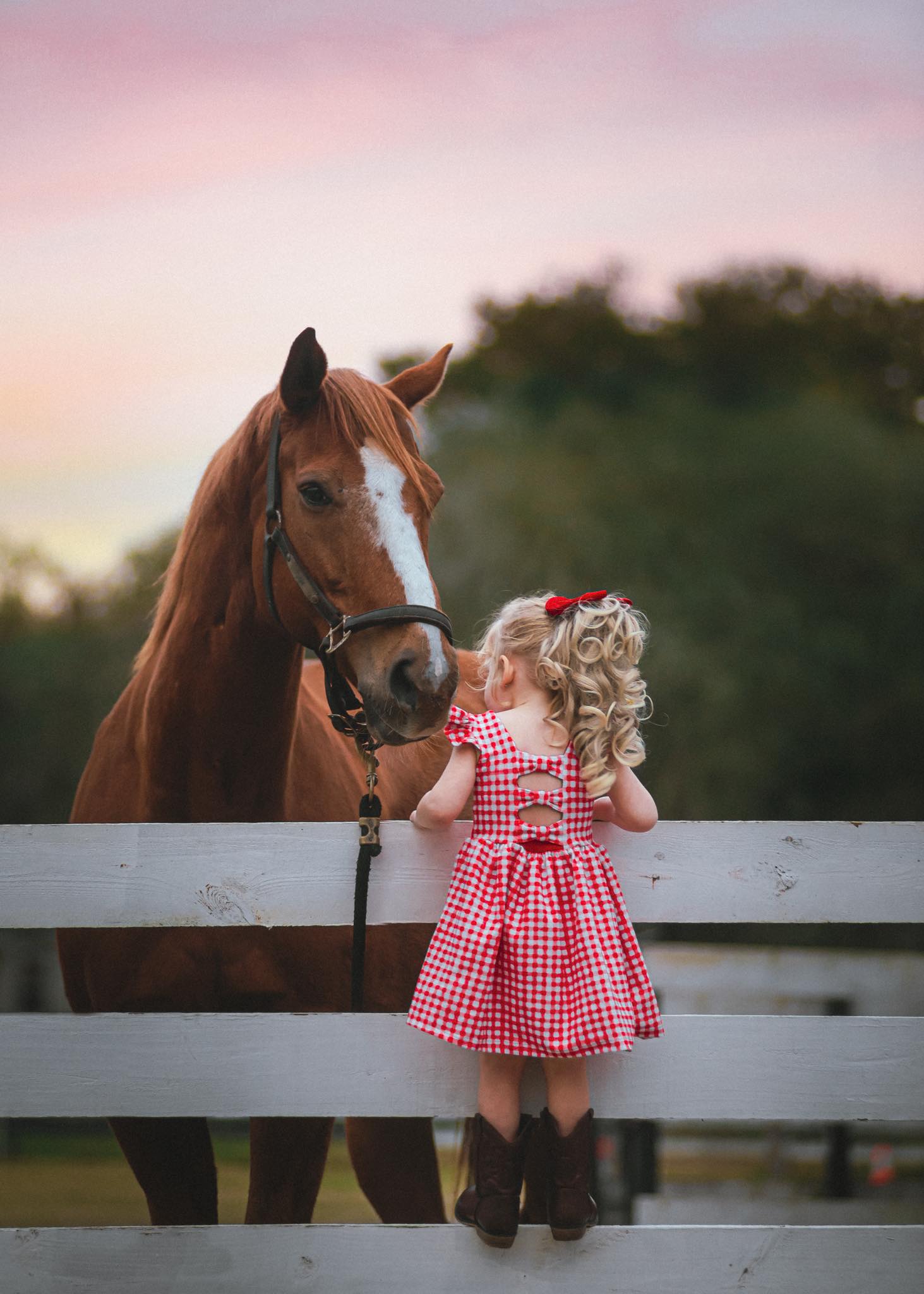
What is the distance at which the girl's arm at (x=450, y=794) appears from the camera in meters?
2.10

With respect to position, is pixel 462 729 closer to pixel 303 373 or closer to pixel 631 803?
pixel 631 803

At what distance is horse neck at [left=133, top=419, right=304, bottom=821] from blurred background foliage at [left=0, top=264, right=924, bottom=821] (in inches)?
400

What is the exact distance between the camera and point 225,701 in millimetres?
2789

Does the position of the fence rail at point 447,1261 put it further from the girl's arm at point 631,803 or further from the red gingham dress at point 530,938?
the girl's arm at point 631,803

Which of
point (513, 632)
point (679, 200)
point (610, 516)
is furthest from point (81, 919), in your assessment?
point (679, 200)

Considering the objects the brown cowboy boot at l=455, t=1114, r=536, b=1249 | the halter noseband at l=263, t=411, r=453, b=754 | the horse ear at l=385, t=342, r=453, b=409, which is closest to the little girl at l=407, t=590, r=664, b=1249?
the brown cowboy boot at l=455, t=1114, r=536, b=1249

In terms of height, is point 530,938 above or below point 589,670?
below

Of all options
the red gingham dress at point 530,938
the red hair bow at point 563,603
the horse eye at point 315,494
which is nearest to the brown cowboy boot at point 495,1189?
the red gingham dress at point 530,938

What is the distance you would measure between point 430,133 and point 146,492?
6.14 metres

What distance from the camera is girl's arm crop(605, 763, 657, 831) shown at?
7.05 ft

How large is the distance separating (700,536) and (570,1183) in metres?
14.6

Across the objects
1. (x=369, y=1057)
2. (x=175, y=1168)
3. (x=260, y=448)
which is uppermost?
(x=260, y=448)

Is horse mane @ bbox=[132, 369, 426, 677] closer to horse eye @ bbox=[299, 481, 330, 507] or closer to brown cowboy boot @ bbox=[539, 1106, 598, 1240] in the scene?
horse eye @ bbox=[299, 481, 330, 507]

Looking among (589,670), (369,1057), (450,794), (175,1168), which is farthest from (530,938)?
(175,1168)
